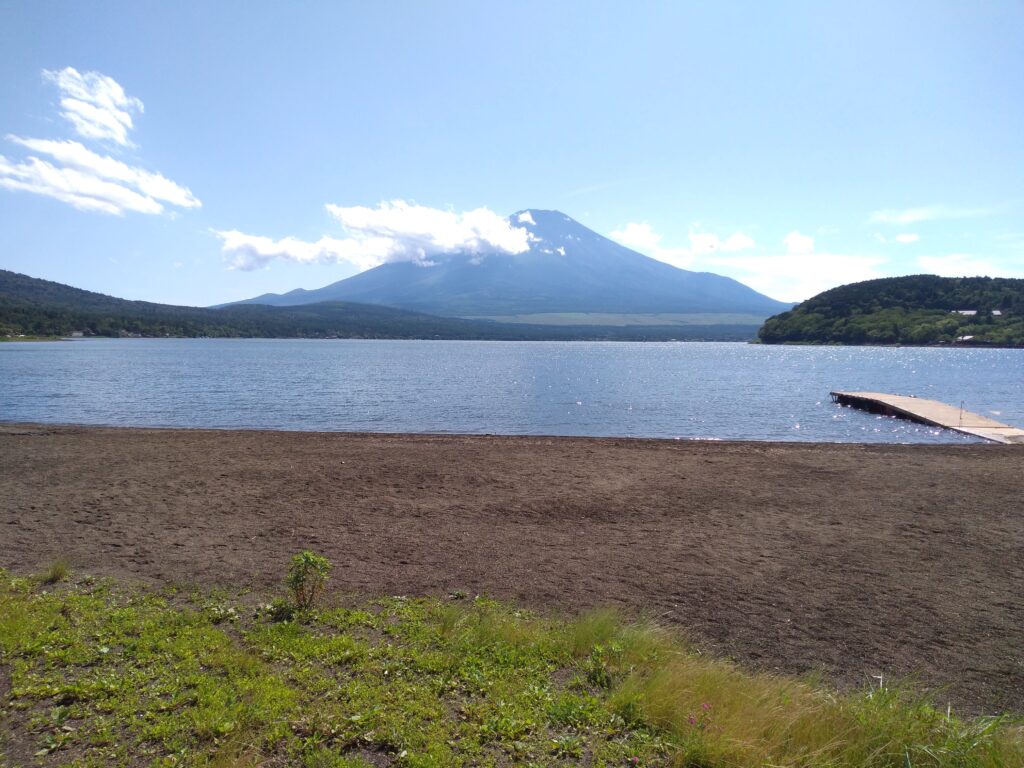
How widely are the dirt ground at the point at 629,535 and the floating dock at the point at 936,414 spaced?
7.19 meters

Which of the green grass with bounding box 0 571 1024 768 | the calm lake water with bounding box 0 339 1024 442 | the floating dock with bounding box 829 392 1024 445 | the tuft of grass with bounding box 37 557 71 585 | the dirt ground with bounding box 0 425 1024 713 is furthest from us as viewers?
the calm lake water with bounding box 0 339 1024 442

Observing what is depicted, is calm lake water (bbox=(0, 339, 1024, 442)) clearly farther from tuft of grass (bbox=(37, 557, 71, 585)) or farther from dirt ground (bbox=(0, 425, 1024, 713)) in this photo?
tuft of grass (bbox=(37, 557, 71, 585))

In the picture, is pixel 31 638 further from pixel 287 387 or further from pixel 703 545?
pixel 287 387

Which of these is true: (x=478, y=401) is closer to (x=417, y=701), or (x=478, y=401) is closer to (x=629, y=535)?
(x=629, y=535)

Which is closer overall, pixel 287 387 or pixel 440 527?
pixel 440 527

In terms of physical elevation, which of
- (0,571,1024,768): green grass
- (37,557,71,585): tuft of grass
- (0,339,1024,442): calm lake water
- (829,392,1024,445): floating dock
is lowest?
(0,339,1024,442): calm lake water

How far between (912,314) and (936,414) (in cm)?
11844

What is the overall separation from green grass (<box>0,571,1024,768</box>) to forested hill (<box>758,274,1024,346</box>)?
434 ft

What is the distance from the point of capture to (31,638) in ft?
15.6

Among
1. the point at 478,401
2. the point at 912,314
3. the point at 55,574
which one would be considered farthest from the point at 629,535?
the point at 912,314

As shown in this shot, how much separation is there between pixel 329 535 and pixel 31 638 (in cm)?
406

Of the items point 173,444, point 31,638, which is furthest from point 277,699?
point 173,444

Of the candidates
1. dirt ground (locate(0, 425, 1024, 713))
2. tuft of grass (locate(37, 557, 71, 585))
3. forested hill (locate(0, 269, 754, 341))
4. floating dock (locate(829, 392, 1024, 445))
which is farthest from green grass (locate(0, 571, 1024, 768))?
forested hill (locate(0, 269, 754, 341))

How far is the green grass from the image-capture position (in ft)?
11.8
